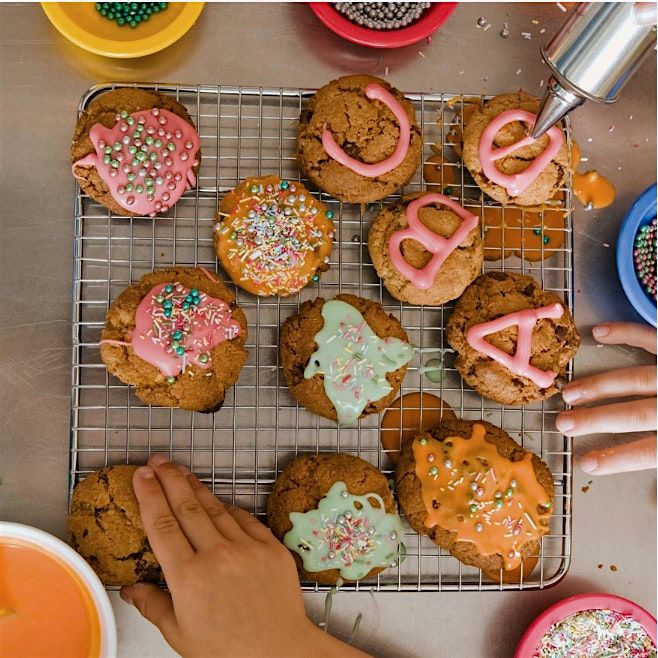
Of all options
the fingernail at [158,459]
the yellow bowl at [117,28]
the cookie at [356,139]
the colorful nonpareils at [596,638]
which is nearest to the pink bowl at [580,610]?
the colorful nonpareils at [596,638]

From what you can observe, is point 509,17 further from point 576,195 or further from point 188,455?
point 188,455

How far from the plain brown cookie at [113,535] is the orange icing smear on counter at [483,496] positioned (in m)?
0.65

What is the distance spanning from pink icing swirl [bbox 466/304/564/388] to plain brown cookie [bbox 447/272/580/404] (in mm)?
17

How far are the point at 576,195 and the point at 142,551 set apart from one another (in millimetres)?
1413

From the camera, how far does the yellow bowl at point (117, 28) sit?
63.4 inches

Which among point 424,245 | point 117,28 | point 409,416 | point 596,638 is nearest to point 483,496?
point 409,416

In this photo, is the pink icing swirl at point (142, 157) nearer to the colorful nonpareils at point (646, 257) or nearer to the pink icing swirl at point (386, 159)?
the pink icing swirl at point (386, 159)

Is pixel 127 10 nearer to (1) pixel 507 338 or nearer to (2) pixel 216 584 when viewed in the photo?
(1) pixel 507 338

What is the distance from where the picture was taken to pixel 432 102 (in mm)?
1732

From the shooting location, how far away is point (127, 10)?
5.37 ft

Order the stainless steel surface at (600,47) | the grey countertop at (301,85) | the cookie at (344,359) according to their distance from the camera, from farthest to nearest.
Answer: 1. the grey countertop at (301,85)
2. the cookie at (344,359)
3. the stainless steel surface at (600,47)

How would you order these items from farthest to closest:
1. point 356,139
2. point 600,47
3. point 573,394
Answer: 1. point 573,394
2. point 356,139
3. point 600,47

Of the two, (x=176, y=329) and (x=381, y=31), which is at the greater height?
(x=381, y=31)

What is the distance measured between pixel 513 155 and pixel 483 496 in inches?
31.9
